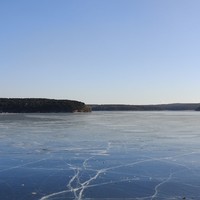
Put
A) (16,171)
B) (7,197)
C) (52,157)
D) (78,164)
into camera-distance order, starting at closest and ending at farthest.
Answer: (7,197) < (16,171) < (78,164) < (52,157)

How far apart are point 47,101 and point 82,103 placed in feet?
29.3

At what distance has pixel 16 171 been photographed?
1140 centimetres

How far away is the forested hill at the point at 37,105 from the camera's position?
9644 cm

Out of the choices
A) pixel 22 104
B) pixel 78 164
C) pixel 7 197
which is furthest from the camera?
pixel 22 104

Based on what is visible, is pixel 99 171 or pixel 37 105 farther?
pixel 37 105

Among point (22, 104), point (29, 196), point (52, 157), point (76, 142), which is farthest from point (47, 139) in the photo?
point (22, 104)

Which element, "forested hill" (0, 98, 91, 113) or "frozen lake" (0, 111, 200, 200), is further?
"forested hill" (0, 98, 91, 113)

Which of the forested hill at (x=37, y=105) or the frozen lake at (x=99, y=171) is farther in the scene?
the forested hill at (x=37, y=105)

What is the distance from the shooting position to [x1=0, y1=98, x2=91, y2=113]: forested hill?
3797 inches

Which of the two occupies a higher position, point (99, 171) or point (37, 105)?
point (37, 105)

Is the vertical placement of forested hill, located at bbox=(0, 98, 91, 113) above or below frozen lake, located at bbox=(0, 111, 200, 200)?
above

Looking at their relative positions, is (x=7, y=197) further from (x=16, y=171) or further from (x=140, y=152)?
(x=140, y=152)

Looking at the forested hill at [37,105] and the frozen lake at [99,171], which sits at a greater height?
A: the forested hill at [37,105]

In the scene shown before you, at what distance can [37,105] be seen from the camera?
98438mm
